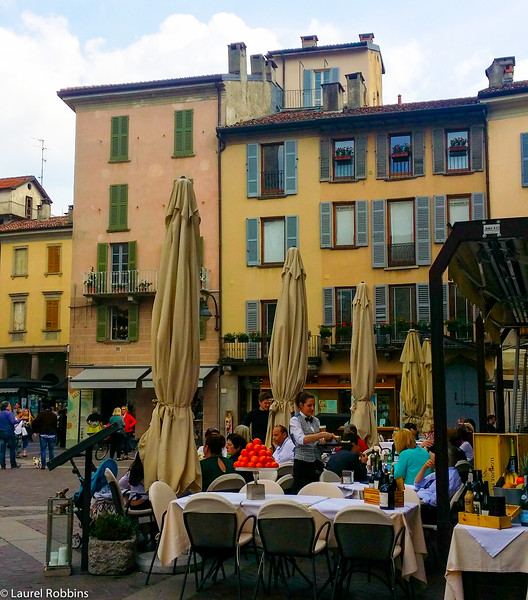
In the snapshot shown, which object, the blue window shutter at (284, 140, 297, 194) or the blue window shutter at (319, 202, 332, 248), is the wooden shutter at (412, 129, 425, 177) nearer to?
the blue window shutter at (319, 202, 332, 248)

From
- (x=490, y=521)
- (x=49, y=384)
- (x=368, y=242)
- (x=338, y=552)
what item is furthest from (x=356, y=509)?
(x=49, y=384)

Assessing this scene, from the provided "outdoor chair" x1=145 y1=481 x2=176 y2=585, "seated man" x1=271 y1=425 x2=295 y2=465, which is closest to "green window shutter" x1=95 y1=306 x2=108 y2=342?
"seated man" x1=271 y1=425 x2=295 y2=465

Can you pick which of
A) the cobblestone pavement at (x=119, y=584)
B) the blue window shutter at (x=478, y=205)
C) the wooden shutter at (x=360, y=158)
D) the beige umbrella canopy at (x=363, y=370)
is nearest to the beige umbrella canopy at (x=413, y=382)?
the beige umbrella canopy at (x=363, y=370)

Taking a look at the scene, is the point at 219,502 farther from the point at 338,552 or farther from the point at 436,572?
the point at 436,572

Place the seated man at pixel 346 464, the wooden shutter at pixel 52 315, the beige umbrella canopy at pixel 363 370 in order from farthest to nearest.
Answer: the wooden shutter at pixel 52 315, the beige umbrella canopy at pixel 363 370, the seated man at pixel 346 464

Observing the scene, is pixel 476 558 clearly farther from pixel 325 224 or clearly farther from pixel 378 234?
pixel 325 224

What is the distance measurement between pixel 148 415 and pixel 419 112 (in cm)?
1586

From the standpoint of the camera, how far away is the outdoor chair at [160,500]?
7.87 m

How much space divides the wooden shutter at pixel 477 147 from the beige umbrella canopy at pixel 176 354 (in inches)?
921

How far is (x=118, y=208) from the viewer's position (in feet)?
113

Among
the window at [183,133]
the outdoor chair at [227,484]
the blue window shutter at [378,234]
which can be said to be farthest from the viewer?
the window at [183,133]

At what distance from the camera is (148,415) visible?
3259 cm

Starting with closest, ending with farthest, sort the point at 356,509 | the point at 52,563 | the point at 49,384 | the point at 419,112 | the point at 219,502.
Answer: the point at 356,509 < the point at 219,502 < the point at 52,563 < the point at 419,112 < the point at 49,384

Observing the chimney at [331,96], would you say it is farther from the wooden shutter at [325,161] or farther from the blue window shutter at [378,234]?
the blue window shutter at [378,234]
